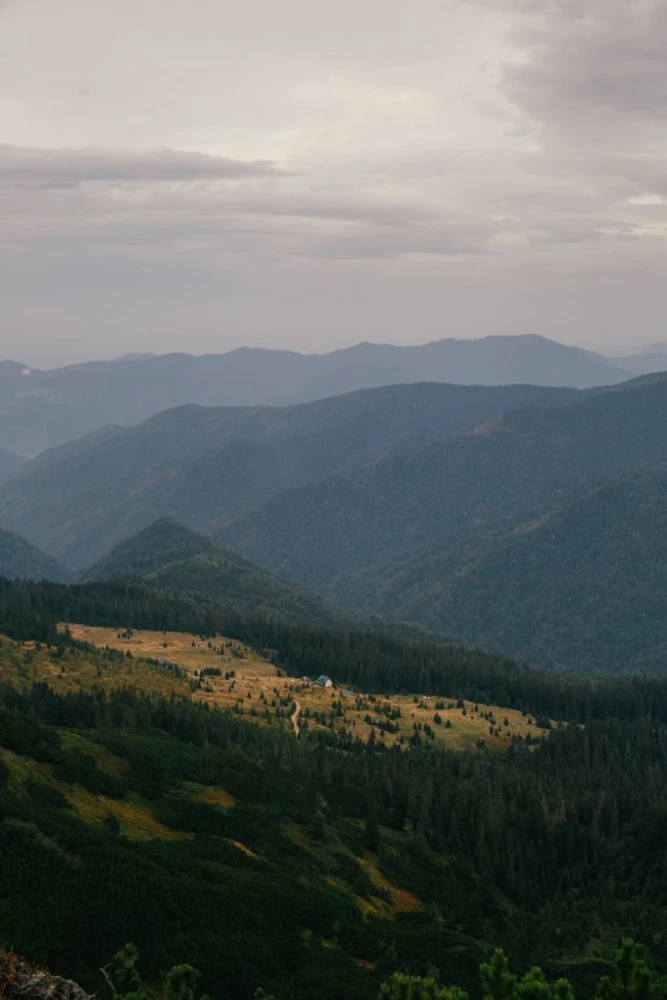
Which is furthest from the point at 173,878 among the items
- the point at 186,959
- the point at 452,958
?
the point at 452,958

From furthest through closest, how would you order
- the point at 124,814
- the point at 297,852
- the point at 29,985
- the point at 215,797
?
the point at 215,797
the point at 297,852
the point at 124,814
the point at 29,985

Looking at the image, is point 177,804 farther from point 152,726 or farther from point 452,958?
point 152,726

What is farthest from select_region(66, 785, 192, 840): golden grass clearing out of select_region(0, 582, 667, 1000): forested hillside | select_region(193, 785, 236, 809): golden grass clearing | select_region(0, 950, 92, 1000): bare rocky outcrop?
select_region(0, 950, 92, 1000): bare rocky outcrop

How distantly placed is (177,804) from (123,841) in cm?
2270

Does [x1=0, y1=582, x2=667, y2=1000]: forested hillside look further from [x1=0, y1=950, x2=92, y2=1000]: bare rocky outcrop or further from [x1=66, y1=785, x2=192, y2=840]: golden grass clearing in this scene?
[x1=0, y1=950, x2=92, y2=1000]: bare rocky outcrop

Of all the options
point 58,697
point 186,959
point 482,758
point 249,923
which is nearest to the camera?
point 186,959

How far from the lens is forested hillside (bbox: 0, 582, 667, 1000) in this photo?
70.9 meters

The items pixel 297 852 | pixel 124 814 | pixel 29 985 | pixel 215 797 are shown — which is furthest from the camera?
pixel 215 797

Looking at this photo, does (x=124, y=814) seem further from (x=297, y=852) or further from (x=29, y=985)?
(x=29, y=985)

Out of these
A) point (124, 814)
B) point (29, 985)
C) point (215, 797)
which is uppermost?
point (29, 985)

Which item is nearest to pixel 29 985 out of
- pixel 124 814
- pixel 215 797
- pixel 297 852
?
pixel 124 814

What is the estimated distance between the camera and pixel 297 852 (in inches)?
4269

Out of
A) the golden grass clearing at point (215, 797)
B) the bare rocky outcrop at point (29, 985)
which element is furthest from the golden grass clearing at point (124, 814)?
the bare rocky outcrop at point (29, 985)

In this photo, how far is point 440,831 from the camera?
13912cm
